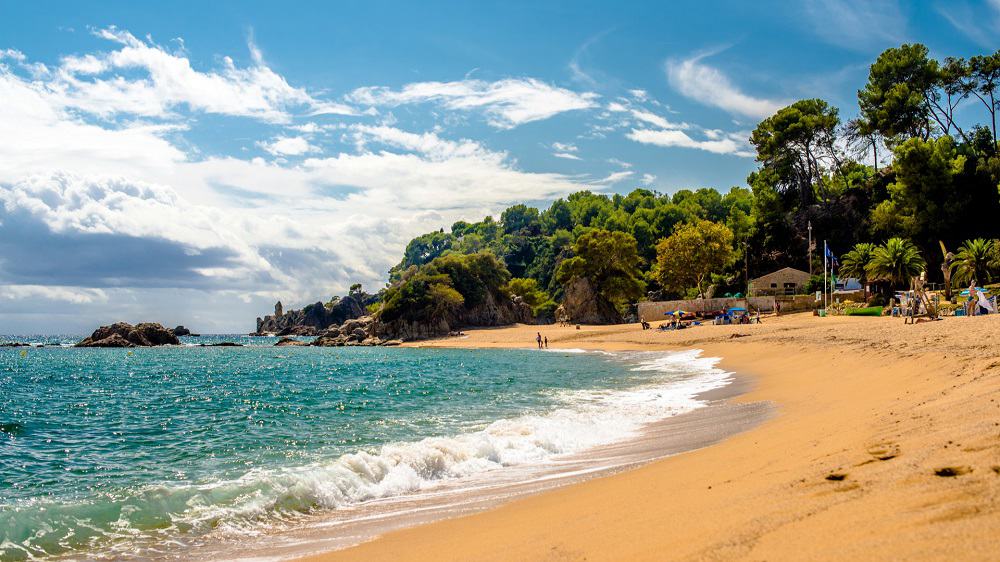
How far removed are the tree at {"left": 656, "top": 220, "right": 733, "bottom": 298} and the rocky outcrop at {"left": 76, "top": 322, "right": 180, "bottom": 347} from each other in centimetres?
7625

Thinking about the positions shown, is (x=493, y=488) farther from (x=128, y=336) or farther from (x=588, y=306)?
(x=128, y=336)

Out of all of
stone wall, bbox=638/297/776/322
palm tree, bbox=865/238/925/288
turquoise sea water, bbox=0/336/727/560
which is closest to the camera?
turquoise sea water, bbox=0/336/727/560

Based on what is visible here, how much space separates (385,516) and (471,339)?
68.2 m

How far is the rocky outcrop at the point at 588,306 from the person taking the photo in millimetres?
82188

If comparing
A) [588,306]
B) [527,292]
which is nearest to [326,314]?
[527,292]

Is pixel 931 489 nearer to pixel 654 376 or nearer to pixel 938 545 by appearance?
pixel 938 545

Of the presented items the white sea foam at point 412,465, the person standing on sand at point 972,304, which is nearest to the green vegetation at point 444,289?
the person standing on sand at point 972,304

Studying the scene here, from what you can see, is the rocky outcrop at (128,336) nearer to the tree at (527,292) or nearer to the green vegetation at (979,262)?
the tree at (527,292)

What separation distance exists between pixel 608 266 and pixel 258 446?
7085 centimetres

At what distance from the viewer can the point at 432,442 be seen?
11844 mm

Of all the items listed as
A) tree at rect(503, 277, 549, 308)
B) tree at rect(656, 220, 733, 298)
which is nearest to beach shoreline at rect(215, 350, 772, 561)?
tree at rect(656, 220, 733, 298)

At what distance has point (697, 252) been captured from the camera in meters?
69.2

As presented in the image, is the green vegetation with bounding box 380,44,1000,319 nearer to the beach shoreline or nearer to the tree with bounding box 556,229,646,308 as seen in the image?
the tree with bounding box 556,229,646,308

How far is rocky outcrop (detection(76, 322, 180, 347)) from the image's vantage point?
95125 mm
